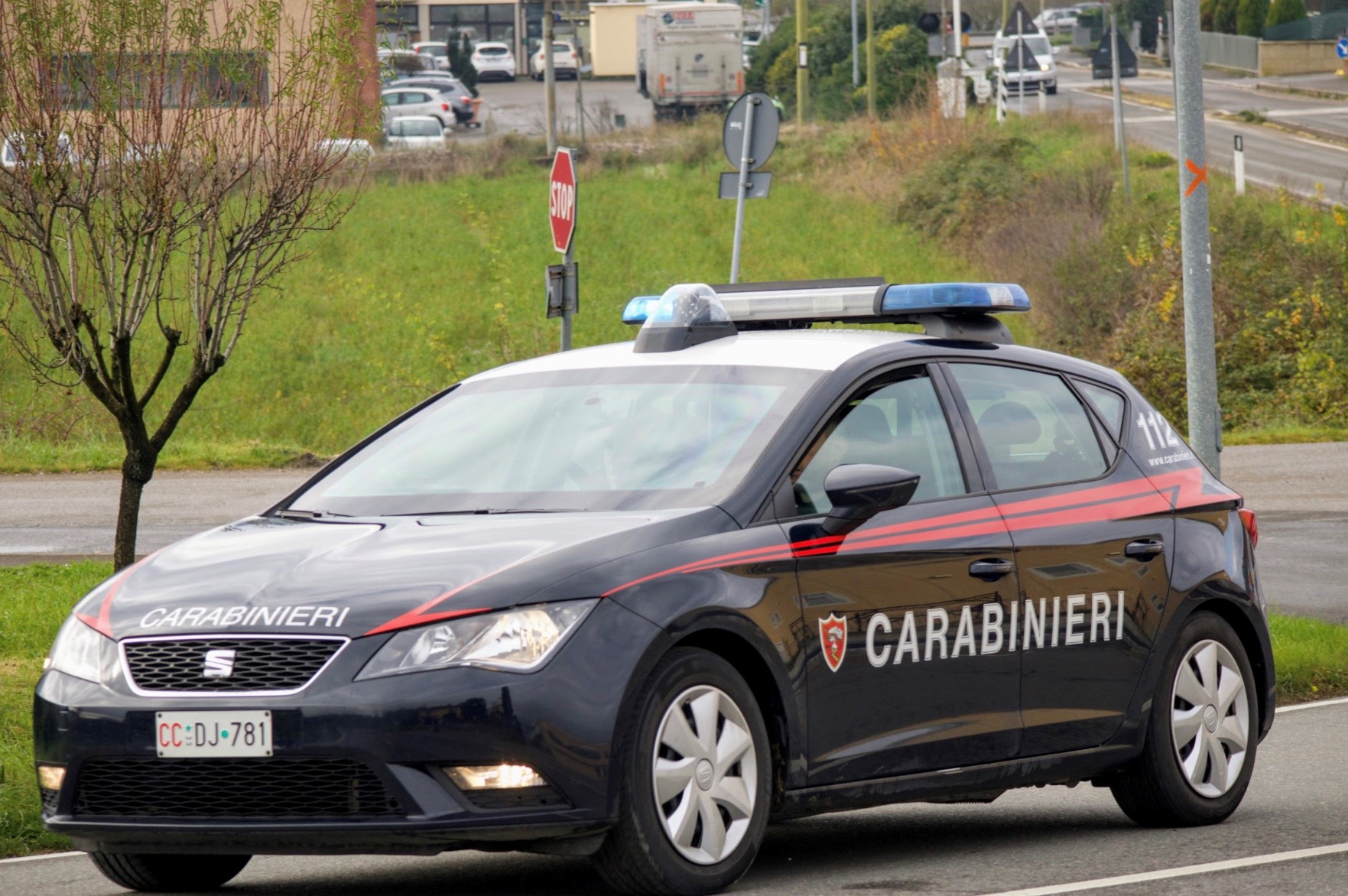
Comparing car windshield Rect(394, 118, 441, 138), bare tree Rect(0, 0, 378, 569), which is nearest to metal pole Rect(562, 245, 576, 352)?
bare tree Rect(0, 0, 378, 569)

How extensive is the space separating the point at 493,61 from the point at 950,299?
85.0m

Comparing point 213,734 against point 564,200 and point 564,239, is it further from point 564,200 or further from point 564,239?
point 564,200

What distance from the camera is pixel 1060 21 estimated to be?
110 meters

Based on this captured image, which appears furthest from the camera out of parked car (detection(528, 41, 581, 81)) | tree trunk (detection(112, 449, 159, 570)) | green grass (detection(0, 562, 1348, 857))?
parked car (detection(528, 41, 581, 81))

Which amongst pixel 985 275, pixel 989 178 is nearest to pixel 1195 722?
pixel 985 275

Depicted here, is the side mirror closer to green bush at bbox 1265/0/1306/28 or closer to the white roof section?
the white roof section

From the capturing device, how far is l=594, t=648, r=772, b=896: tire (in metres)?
5.31

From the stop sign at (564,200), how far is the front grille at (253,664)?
9.19 metres

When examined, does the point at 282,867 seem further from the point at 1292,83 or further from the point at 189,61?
the point at 1292,83

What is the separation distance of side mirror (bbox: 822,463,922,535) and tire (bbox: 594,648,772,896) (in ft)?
1.98

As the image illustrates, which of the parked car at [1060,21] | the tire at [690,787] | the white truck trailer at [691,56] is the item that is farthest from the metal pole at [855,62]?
the tire at [690,787]

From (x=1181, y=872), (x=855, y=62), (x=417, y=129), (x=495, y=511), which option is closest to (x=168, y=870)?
(x=495, y=511)

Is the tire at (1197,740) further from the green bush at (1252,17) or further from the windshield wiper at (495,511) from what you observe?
the green bush at (1252,17)

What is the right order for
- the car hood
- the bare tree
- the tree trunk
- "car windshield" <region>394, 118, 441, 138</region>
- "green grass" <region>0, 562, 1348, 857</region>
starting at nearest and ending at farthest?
the car hood → "green grass" <region>0, 562, 1348, 857</region> → the bare tree → the tree trunk → "car windshield" <region>394, 118, 441, 138</region>
